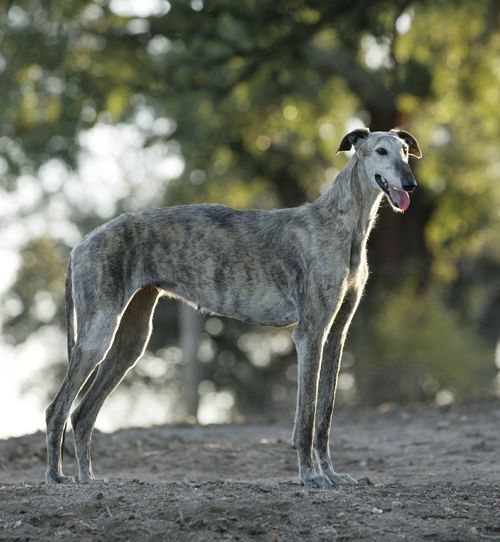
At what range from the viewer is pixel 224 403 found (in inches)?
1453

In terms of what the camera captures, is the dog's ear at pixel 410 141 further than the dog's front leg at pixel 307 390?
Yes

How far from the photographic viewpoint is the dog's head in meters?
9.04

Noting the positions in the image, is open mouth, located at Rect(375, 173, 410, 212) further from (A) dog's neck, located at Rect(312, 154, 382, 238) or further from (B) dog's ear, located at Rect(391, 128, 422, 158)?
(B) dog's ear, located at Rect(391, 128, 422, 158)

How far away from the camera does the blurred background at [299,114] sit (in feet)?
74.4

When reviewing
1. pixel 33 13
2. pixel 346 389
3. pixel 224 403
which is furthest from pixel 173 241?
pixel 224 403

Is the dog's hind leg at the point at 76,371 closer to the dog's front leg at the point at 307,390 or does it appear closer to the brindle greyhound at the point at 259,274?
the brindle greyhound at the point at 259,274

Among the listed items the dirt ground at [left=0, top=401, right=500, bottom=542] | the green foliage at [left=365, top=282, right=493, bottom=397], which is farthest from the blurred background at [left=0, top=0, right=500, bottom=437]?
the dirt ground at [left=0, top=401, right=500, bottom=542]

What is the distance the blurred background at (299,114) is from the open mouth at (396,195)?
39.0ft

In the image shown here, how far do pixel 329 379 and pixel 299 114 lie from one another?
17.8 metres

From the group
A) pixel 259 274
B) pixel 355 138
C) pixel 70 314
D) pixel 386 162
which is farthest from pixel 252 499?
pixel 355 138

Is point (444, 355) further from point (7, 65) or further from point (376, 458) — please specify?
point (376, 458)

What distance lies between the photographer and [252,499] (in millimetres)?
8078

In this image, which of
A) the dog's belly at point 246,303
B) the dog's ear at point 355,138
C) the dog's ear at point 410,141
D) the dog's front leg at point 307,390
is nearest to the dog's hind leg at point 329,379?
the dog's front leg at point 307,390

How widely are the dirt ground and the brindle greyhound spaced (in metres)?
0.69
